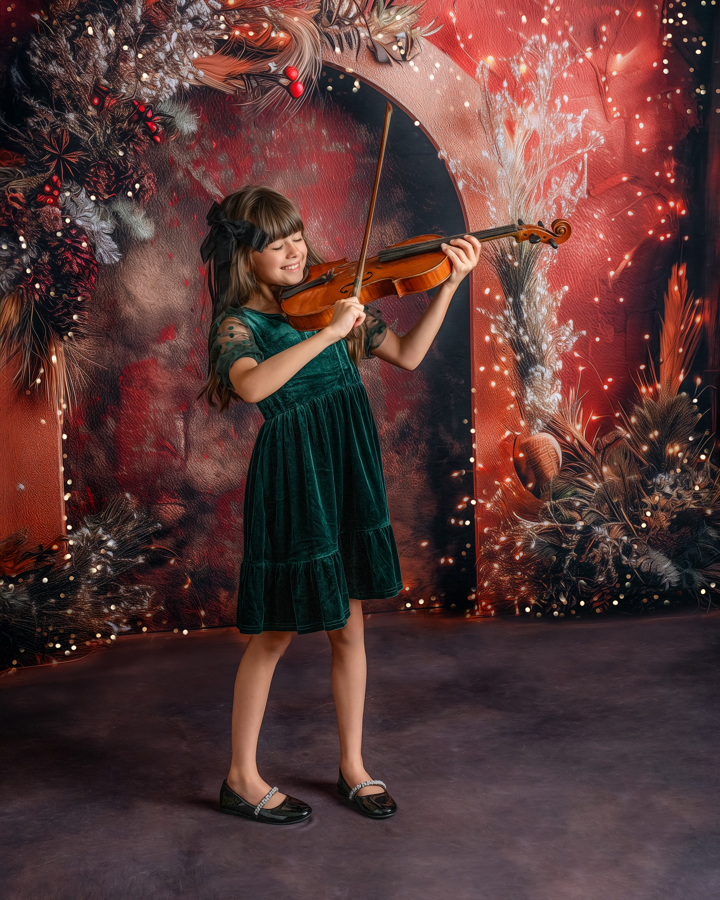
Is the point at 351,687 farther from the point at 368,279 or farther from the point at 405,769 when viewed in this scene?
the point at 368,279

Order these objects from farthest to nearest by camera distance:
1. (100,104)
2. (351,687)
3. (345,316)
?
(100,104) < (351,687) < (345,316)

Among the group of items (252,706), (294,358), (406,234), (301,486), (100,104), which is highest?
(100,104)

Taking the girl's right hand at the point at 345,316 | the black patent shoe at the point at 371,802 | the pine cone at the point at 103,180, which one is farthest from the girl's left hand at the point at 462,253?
the pine cone at the point at 103,180

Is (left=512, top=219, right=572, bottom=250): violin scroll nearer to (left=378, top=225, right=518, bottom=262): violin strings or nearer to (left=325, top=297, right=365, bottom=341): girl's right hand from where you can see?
(left=378, top=225, right=518, bottom=262): violin strings

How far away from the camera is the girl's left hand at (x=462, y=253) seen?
5.62ft

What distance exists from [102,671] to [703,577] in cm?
209

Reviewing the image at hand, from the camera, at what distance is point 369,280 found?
1724 mm

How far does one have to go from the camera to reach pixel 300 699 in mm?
2402

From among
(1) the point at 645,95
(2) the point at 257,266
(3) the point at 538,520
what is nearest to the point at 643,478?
(3) the point at 538,520

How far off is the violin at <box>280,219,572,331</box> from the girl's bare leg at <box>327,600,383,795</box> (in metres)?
0.65

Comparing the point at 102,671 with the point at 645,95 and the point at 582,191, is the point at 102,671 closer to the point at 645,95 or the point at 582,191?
the point at 582,191

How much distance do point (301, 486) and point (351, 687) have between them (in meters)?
0.47

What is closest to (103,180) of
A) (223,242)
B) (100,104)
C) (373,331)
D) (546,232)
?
(100,104)

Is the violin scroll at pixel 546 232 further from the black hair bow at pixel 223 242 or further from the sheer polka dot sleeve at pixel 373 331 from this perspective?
the black hair bow at pixel 223 242
